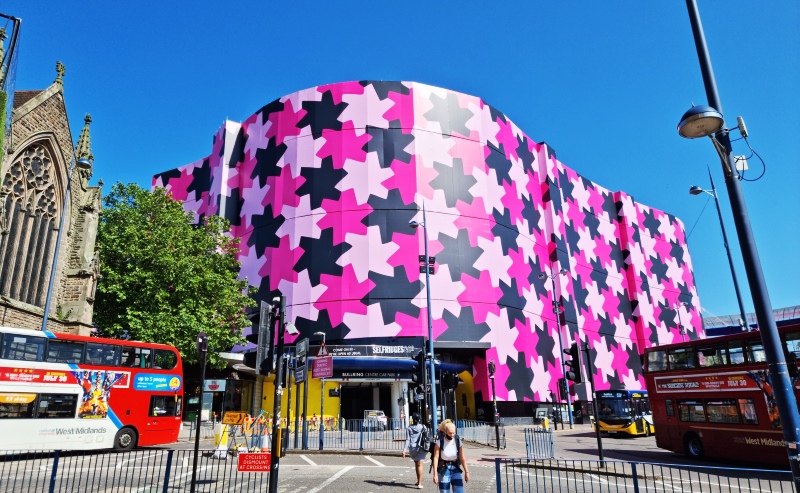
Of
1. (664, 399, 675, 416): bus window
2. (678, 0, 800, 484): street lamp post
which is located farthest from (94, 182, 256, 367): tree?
(678, 0, 800, 484): street lamp post

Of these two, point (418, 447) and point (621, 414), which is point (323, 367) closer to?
point (418, 447)

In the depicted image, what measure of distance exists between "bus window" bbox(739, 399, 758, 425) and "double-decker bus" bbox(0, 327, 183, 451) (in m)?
19.0

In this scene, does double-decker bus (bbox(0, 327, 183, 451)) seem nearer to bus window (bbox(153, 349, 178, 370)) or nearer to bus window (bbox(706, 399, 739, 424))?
bus window (bbox(153, 349, 178, 370))

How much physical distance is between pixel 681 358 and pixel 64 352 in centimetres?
2032

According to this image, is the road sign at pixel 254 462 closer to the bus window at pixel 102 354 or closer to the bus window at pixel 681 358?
the bus window at pixel 102 354

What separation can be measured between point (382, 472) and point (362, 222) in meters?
24.3

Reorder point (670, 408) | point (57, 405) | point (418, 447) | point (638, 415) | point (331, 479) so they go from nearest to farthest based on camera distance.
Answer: point (418, 447), point (331, 479), point (57, 405), point (670, 408), point (638, 415)

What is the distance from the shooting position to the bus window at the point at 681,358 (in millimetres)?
17609

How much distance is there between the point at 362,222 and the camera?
37062 mm

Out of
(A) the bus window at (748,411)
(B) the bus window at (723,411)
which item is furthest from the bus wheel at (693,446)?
(A) the bus window at (748,411)

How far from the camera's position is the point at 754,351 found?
1542 centimetres

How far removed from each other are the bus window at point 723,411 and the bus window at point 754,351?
1478 mm

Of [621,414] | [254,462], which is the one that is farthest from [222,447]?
[621,414]

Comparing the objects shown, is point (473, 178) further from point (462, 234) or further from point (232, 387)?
point (232, 387)
